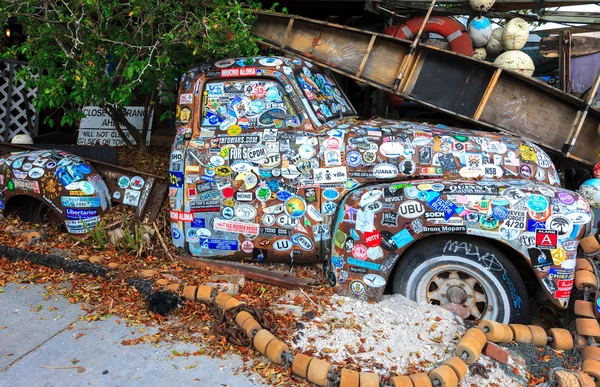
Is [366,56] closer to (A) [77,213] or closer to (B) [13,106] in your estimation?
(A) [77,213]

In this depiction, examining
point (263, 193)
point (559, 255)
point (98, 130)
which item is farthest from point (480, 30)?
point (98, 130)

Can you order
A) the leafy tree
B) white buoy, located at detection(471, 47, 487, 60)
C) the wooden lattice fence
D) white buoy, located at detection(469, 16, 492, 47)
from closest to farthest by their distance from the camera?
the leafy tree
white buoy, located at detection(469, 16, 492, 47)
white buoy, located at detection(471, 47, 487, 60)
the wooden lattice fence

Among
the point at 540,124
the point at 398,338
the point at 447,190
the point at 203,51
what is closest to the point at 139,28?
the point at 203,51

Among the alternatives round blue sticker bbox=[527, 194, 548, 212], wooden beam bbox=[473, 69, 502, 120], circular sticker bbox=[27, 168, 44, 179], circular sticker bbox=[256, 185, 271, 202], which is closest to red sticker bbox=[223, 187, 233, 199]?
circular sticker bbox=[256, 185, 271, 202]

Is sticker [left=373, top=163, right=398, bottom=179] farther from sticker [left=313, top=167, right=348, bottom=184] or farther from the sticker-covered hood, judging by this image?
sticker [left=313, top=167, right=348, bottom=184]

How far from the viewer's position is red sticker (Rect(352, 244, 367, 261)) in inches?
148

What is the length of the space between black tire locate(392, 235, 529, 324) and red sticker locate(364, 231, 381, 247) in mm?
269

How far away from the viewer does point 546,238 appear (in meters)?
3.42

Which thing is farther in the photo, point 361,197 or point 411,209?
point 361,197

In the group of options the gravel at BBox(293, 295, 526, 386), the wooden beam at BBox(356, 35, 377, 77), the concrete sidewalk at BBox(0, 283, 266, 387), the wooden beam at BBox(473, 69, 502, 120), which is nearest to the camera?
the concrete sidewalk at BBox(0, 283, 266, 387)

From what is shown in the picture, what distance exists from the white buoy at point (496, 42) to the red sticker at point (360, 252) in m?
3.72

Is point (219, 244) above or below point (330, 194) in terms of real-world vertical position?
below

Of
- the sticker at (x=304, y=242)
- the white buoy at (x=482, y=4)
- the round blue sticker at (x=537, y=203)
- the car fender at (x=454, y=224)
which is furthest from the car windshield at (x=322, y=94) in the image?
the white buoy at (x=482, y=4)

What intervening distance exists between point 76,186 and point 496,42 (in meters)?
5.10
